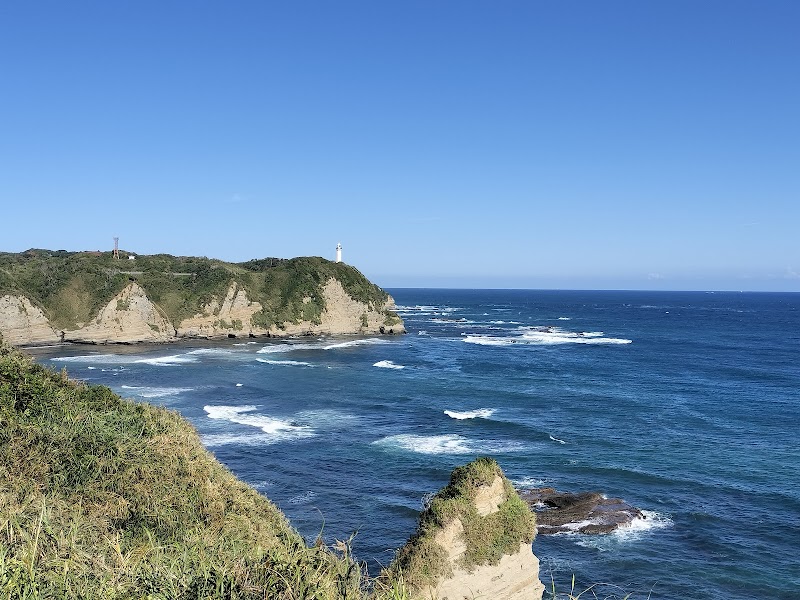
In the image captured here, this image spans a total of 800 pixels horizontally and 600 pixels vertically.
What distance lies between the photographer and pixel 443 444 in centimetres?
4669

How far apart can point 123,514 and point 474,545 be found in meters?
10.8

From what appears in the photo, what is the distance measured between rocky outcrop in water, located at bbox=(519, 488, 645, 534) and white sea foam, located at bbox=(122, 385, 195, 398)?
3916cm

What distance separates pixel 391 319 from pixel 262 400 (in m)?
62.4

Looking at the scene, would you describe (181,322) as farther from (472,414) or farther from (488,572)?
(488,572)

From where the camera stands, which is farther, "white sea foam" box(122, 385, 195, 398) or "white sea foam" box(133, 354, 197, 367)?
"white sea foam" box(133, 354, 197, 367)

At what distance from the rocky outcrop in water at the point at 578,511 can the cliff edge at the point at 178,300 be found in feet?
266

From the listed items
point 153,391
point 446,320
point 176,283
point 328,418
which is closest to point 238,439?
point 328,418

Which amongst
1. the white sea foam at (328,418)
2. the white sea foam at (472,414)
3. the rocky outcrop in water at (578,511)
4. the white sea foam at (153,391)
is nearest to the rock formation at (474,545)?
the rocky outcrop in water at (578,511)

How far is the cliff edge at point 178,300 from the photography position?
313 ft

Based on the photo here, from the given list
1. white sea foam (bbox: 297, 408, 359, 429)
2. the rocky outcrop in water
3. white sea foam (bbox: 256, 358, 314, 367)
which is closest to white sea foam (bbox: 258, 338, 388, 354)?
white sea foam (bbox: 256, 358, 314, 367)

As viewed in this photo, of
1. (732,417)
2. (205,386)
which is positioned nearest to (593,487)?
(732,417)

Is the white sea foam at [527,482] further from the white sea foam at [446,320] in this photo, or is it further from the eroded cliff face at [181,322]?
the white sea foam at [446,320]

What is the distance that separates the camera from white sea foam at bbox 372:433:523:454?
45281 mm

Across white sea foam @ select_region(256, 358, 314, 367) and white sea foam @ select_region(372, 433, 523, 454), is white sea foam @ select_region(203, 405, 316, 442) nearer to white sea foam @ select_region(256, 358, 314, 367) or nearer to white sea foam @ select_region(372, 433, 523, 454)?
white sea foam @ select_region(372, 433, 523, 454)
